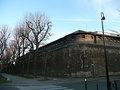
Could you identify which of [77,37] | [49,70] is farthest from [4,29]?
[77,37]

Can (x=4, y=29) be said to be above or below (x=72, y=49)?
above

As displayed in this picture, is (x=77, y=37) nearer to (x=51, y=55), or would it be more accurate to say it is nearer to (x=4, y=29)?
(x=51, y=55)

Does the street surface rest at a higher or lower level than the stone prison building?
lower

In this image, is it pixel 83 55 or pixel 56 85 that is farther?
pixel 83 55

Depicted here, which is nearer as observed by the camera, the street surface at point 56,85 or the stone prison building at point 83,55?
the street surface at point 56,85

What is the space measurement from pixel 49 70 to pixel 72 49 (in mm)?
11269

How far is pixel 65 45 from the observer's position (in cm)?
4441

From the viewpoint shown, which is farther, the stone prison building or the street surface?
the stone prison building

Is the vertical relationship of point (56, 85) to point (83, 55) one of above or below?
below

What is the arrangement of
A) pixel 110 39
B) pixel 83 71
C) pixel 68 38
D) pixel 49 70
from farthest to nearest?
pixel 49 70
pixel 110 39
pixel 68 38
pixel 83 71

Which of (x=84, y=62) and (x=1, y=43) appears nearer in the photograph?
(x=84, y=62)

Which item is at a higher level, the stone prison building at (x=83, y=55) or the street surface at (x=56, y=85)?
the stone prison building at (x=83, y=55)

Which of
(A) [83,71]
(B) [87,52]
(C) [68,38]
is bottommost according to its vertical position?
(A) [83,71]

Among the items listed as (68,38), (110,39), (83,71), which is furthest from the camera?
(110,39)
